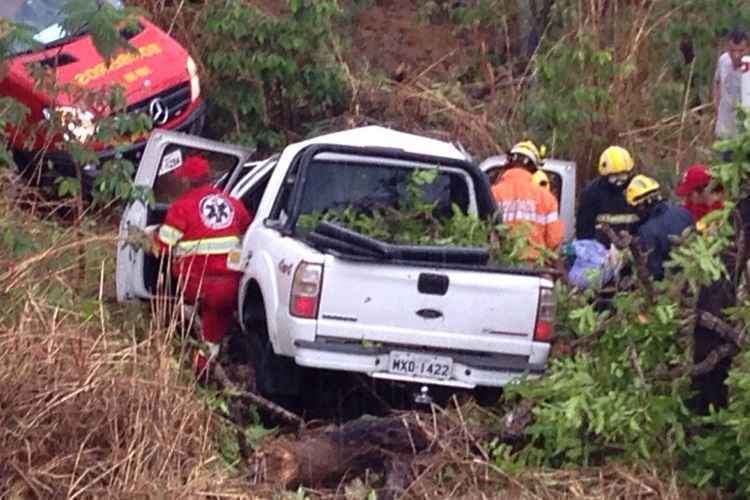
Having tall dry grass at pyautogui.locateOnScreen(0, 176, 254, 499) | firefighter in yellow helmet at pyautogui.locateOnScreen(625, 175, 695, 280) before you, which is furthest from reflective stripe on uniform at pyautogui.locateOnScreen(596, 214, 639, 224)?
tall dry grass at pyautogui.locateOnScreen(0, 176, 254, 499)

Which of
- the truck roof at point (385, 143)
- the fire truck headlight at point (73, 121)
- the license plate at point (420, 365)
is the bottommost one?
→ the license plate at point (420, 365)

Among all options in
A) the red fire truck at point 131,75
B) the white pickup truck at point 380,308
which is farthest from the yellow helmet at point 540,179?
the red fire truck at point 131,75

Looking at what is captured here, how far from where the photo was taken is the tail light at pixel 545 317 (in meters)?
9.15

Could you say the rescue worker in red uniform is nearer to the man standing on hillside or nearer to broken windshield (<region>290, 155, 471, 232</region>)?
broken windshield (<region>290, 155, 471, 232</region>)

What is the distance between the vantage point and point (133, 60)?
13.7m

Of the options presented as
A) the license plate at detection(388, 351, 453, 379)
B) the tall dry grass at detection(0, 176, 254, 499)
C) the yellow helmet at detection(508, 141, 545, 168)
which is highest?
the yellow helmet at detection(508, 141, 545, 168)

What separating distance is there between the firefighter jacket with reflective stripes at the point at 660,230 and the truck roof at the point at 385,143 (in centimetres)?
110

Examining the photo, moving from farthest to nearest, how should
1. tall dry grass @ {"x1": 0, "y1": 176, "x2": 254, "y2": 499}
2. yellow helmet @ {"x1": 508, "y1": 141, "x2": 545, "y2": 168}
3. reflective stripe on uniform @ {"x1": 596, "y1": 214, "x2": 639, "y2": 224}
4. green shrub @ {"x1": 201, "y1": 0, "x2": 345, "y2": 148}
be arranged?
green shrub @ {"x1": 201, "y1": 0, "x2": 345, "y2": 148} < yellow helmet @ {"x1": 508, "y1": 141, "x2": 545, "y2": 168} < reflective stripe on uniform @ {"x1": 596, "y1": 214, "x2": 639, "y2": 224} < tall dry grass @ {"x1": 0, "y1": 176, "x2": 254, "y2": 499}

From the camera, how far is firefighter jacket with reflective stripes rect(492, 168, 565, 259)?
10.7 metres

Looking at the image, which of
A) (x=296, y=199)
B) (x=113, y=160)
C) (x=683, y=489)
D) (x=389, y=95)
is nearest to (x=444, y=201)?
(x=296, y=199)

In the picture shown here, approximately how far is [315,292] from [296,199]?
0.93 metres

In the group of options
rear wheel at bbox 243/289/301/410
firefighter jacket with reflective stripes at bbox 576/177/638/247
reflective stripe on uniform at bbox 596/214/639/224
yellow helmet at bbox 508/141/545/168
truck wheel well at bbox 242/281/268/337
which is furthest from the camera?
firefighter jacket with reflective stripes at bbox 576/177/638/247

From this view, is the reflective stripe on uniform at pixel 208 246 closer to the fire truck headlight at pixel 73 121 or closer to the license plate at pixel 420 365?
the fire truck headlight at pixel 73 121

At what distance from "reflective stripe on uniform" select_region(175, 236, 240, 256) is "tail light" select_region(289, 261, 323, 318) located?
950 millimetres
